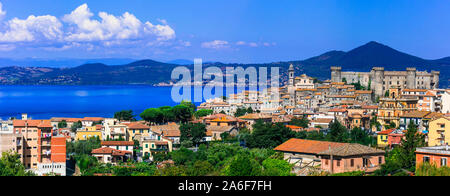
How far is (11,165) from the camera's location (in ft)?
55.2

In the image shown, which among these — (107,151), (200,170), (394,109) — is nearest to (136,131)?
(107,151)

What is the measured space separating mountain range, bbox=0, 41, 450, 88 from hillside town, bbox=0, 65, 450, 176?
41.9m

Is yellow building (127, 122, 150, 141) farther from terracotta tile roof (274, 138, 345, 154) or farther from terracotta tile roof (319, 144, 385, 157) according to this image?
terracotta tile roof (319, 144, 385, 157)

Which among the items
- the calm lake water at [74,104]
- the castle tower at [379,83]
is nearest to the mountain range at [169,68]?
the calm lake water at [74,104]

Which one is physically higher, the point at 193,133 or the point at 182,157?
the point at 193,133

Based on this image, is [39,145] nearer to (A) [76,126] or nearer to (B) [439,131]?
(A) [76,126]

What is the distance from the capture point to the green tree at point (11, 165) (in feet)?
50.5

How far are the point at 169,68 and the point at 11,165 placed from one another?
447 feet

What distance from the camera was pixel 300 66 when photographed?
4301 inches

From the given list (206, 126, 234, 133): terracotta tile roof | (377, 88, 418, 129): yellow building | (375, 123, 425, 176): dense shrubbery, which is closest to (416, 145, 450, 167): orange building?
(375, 123, 425, 176): dense shrubbery
